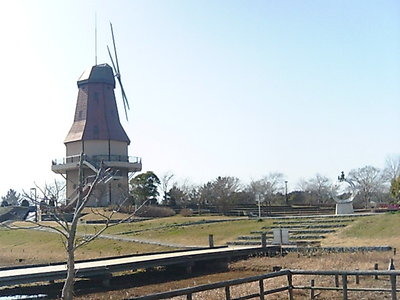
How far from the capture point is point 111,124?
59000 mm

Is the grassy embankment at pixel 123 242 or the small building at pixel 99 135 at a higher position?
the small building at pixel 99 135

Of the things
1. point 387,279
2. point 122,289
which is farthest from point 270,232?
point 387,279

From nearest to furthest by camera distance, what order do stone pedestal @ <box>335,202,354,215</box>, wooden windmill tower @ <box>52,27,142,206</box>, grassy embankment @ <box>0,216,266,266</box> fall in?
grassy embankment @ <box>0,216,266,266</box>
stone pedestal @ <box>335,202,354,215</box>
wooden windmill tower @ <box>52,27,142,206</box>

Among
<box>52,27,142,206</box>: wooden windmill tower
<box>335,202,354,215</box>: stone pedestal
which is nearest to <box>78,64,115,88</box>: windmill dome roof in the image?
<box>52,27,142,206</box>: wooden windmill tower

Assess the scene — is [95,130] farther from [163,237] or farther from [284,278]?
[284,278]

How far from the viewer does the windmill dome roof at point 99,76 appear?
198 feet

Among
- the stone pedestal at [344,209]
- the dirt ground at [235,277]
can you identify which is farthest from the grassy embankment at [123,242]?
the dirt ground at [235,277]

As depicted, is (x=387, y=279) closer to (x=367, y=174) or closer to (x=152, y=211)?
(x=152, y=211)

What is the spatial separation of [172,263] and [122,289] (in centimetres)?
300

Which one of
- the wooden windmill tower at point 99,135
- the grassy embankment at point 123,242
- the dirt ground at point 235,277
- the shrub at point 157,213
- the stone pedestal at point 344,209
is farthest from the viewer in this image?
the wooden windmill tower at point 99,135

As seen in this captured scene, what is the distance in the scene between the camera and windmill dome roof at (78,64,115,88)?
6041cm

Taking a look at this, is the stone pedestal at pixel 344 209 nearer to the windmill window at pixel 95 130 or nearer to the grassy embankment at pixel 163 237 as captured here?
the grassy embankment at pixel 163 237

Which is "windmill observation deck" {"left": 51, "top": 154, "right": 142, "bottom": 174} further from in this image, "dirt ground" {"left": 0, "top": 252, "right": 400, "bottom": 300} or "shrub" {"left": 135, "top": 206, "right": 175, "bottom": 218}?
"dirt ground" {"left": 0, "top": 252, "right": 400, "bottom": 300}

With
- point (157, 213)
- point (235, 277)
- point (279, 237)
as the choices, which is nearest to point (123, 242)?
point (279, 237)
